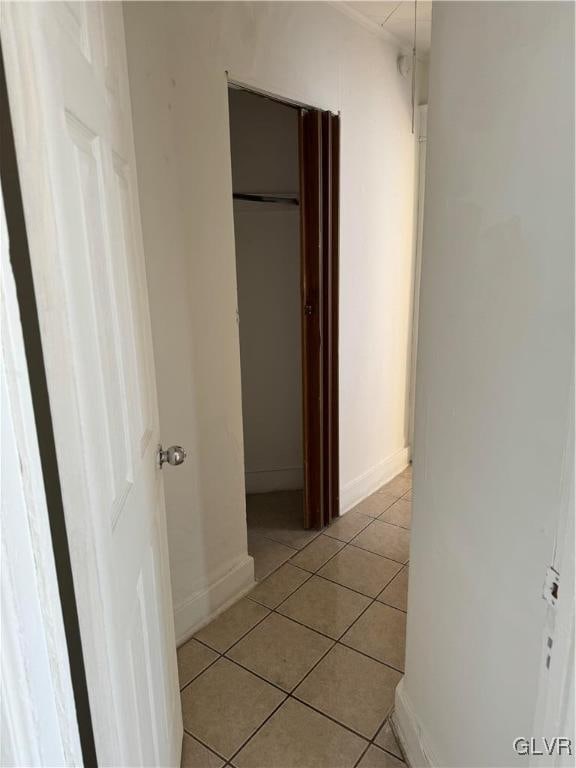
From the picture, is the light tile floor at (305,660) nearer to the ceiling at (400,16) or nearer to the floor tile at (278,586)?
the floor tile at (278,586)

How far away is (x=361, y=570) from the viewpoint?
7.80 feet

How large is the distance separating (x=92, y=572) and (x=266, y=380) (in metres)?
2.40

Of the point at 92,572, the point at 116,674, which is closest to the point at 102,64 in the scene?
the point at 92,572

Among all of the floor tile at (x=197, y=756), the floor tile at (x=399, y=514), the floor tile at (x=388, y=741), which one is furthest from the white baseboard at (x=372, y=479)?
the floor tile at (x=197, y=756)

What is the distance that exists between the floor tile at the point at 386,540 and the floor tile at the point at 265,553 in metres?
0.37

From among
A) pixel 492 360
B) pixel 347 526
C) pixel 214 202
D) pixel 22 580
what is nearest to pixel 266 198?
pixel 214 202

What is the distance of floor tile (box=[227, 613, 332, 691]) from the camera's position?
1791 millimetres

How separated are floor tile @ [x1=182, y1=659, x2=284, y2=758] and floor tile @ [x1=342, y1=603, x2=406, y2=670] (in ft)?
1.25

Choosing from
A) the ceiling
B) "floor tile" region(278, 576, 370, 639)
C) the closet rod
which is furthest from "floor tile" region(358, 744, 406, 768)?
the ceiling

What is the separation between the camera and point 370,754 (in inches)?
58.7

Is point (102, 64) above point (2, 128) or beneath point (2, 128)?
above

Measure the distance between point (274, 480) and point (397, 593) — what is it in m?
1.19

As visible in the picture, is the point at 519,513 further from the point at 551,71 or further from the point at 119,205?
the point at 119,205

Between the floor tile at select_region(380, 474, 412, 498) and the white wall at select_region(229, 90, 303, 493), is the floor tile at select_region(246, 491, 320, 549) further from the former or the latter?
the floor tile at select_region(380, 474, 412, 498)
